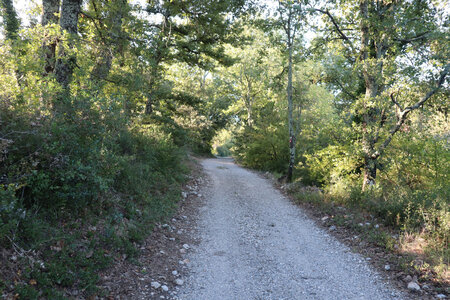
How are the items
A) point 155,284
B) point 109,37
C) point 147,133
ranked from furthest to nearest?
point 147,133
point 109,37
point 155,284

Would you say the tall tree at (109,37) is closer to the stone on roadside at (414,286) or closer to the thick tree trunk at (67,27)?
the thick tree trunk at (67,27)

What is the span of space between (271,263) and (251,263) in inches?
16.4

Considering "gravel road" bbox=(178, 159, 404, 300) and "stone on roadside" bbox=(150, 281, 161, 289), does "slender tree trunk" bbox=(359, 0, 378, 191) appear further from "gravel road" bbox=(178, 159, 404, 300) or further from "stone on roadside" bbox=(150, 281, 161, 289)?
"stone on roadside" bbox=(150, 281, 161, 289)

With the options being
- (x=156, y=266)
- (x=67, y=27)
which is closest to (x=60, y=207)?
(x=156, y=266)

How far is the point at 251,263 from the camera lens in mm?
5312

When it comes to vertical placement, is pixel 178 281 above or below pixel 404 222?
below

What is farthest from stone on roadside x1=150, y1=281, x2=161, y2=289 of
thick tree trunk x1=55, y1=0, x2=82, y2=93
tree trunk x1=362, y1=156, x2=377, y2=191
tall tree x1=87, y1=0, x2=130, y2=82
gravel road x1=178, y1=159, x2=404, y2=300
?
tree trunk x1=362, y1=156, x2=377, y2=191

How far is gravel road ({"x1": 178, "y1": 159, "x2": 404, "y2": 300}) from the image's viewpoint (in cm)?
434

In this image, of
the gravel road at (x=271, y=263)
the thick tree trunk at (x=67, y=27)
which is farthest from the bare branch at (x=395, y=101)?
the thick tree trunk at (x=67, y=27)

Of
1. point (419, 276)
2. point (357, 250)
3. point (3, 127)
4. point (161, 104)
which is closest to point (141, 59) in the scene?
point (161, 104)

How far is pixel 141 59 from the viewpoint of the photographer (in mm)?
9766

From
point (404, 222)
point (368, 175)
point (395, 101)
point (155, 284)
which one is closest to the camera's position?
point (155, 284)

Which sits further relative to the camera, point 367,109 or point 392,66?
point 367,109

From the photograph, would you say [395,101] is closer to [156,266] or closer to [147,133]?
[156,266]
